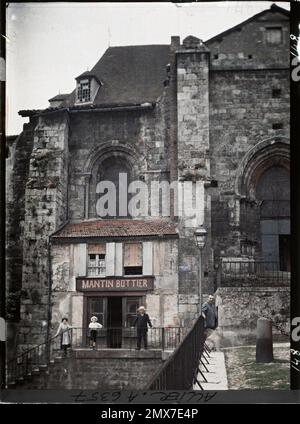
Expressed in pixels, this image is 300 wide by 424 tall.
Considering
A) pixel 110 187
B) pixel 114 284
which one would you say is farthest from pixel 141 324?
pixel 110 187

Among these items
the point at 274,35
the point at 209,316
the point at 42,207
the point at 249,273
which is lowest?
the point at 209,316

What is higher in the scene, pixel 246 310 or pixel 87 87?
pixel 87 87

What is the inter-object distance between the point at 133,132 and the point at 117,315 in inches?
163

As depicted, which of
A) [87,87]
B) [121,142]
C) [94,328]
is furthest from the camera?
[121,142]

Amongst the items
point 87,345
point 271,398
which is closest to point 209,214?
point 87,345

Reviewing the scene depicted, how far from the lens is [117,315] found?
10.1 metres

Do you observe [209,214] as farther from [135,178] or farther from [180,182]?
[135,178]

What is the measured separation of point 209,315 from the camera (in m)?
10.6

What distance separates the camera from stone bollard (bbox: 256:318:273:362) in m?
8.70

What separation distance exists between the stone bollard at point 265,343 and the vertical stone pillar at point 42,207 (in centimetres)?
376

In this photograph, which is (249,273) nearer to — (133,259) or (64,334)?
(133,259)

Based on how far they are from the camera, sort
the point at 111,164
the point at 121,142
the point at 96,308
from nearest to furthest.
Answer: the point at 96,308 → the point at 121,142 → the point at 111,164

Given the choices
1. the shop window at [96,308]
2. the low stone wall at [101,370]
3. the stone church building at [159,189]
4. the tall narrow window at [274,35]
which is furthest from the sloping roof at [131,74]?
the low stone wall at [101,370]

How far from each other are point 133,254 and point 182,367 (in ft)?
11.9
